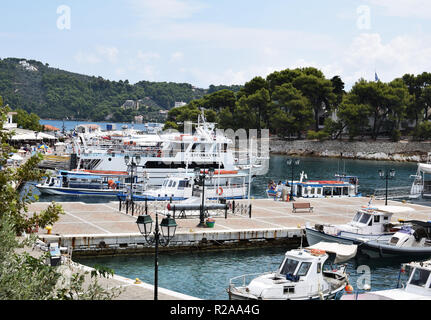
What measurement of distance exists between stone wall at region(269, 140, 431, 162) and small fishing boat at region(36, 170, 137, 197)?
2807 inches

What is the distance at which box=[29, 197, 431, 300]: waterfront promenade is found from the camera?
2753 cm

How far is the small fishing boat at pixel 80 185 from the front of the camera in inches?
2094

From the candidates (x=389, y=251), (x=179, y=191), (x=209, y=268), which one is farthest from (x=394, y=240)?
(x=179, y=191)

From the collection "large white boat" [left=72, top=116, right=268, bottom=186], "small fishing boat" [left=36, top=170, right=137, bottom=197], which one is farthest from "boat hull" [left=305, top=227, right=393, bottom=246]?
"small fishing boat" [left=36, top=170, right=137, bottom=197]

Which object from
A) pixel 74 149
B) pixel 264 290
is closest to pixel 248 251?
pixel 264 290

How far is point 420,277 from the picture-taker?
1816 cm

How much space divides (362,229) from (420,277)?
37.7ft

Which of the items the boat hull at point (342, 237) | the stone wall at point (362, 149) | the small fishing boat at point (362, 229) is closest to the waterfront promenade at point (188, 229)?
the boat hull at point (342, 237)

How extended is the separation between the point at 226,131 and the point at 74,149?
7652 centimetres

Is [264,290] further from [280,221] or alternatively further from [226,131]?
[226,131]

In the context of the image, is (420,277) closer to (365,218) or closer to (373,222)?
(373,222)
